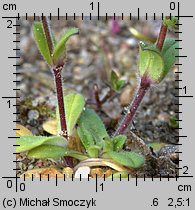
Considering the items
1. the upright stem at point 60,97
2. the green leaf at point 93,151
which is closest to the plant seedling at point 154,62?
the green leaf at point 93,151

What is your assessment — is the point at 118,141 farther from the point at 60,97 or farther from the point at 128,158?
the point at 60,97

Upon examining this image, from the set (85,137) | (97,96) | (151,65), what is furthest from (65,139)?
(97,96)

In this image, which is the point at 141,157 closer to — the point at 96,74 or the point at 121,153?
the point at 121,153

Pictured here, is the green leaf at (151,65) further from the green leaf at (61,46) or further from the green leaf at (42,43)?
the green leaf at (42,43)

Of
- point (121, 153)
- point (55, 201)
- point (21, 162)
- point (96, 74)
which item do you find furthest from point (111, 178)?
point (96, 74)

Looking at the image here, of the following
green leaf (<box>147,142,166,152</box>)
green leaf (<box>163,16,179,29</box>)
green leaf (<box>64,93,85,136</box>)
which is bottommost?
green leaf (<box>147,142,166,152</box>)

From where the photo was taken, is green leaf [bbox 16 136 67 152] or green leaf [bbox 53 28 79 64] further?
green leaf [bbox 16 136 67 152]

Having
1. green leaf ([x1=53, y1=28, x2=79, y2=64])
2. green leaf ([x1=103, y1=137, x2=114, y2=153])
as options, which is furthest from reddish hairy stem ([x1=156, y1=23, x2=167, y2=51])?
green leaf ([x1=103, y1=137, x2=114, y2=153])

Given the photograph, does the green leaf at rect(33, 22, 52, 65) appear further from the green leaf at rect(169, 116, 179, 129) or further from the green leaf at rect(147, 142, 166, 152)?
the green leaf at rect(169, 116, 179, 129)
